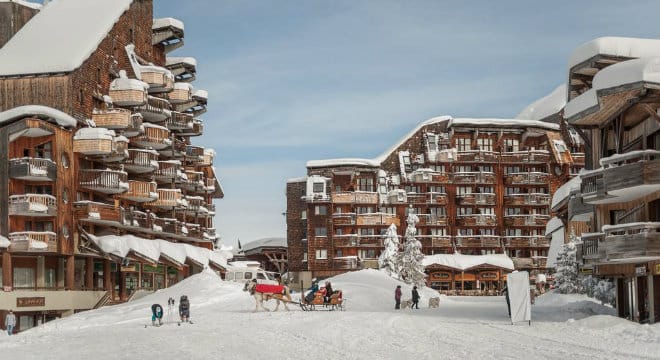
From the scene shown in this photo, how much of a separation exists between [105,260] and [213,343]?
4388 centimetres

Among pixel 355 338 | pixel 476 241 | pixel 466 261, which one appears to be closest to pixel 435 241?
pixel 466 261

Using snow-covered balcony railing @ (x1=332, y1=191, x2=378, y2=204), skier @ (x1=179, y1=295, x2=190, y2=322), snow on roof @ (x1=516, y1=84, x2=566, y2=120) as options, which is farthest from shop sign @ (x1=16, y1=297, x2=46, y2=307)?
snow on roof @ (x1=516, y1=84, x2=566, y2=120)

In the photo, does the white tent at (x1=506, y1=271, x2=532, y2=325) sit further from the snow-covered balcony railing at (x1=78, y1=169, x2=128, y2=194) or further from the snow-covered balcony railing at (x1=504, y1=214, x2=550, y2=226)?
the snow-covered balcony railing at (x1=504, y1=214, x2=550, y2=226)

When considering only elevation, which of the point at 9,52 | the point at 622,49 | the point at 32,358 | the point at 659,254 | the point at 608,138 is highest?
the point at 9,52

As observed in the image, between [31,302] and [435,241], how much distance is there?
54.9 metres

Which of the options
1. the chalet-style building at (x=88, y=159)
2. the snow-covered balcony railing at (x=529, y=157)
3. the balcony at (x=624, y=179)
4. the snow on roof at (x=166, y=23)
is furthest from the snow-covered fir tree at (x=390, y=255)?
the balcony at (x=624, y=179)

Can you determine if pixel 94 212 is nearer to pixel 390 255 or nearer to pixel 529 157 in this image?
pixel 390 255

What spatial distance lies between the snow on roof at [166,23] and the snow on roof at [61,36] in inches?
378

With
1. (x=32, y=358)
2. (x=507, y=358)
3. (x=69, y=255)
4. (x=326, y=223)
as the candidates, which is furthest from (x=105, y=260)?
(x=507, y=358)

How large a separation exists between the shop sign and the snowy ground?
13.0 metres

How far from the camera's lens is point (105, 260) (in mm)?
74562

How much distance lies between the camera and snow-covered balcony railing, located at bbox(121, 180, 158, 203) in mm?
77062

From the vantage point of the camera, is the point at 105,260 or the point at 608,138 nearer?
the point at 608,138

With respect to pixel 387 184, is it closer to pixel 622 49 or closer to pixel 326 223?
pixel 326 223
